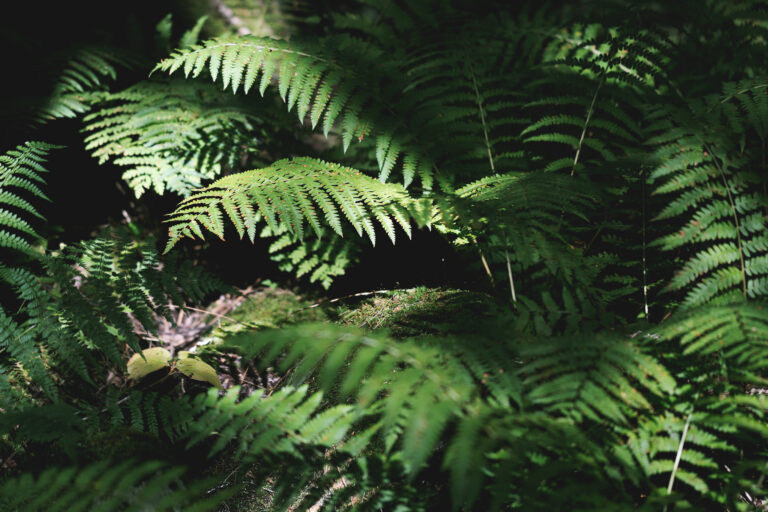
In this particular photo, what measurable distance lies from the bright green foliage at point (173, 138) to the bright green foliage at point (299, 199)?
0.75m

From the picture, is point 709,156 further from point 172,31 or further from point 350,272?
point 172,31

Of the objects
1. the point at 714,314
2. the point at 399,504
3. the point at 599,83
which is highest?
the point at 599,83

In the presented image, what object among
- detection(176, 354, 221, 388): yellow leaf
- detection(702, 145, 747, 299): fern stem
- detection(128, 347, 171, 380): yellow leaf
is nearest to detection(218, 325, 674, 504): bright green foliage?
detection(702, 145, 747, 299): fern stem

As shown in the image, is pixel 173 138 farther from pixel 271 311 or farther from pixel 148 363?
pixel 148 363

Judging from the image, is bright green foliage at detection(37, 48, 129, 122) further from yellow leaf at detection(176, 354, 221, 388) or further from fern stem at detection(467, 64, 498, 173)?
fern stem at detection(467, 64, 498, 173)

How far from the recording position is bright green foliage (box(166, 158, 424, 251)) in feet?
6.30

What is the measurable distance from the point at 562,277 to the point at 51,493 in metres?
1.86

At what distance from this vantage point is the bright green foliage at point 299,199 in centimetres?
192

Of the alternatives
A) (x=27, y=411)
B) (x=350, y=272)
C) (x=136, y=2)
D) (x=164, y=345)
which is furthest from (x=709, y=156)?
(x=136, y=2)

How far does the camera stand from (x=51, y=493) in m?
1.23

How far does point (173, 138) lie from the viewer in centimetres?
278

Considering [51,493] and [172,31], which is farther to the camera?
[172,31]

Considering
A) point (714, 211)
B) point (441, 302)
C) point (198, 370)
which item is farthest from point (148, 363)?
point (714, 211)

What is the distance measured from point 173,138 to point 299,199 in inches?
49.1
